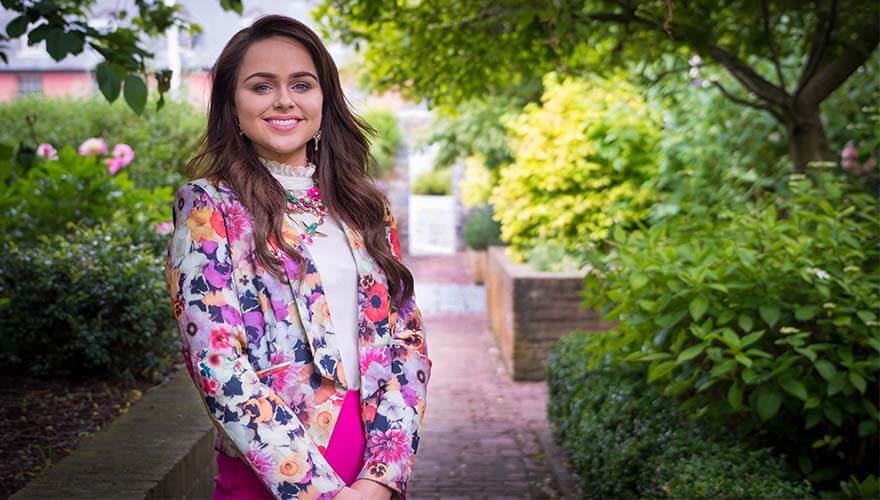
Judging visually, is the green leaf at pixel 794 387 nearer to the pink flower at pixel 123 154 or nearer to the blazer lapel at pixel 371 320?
the blazer lapel at pixel 371 320

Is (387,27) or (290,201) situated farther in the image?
(387,27)

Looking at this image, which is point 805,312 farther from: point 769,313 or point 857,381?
point 857,381

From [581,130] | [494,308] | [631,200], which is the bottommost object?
[494,308]

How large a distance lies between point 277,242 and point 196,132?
33.6ft

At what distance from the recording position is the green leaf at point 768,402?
369 centimetres

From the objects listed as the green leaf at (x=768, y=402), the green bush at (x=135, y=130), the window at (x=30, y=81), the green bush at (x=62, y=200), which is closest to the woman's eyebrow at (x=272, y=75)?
the green leaf at (x=768, y=402)

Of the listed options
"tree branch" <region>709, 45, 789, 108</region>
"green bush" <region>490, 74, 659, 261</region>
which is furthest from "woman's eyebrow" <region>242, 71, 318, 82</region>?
"green bush" <region>490, 74, 659, 261</region>

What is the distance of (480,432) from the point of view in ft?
22.3

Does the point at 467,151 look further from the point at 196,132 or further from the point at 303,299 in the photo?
the point at 303,299

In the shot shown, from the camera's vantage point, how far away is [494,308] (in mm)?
Result: 10695

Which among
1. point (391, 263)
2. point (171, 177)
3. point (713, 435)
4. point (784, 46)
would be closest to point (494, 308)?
point (171, 177)

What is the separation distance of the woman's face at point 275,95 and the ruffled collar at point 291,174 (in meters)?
0.05

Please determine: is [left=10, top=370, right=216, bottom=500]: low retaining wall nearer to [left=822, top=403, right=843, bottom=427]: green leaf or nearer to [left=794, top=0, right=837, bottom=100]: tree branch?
[left=822, top=403, right=843, bottom=427]: green leaf

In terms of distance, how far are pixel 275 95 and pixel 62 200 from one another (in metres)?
4.79
